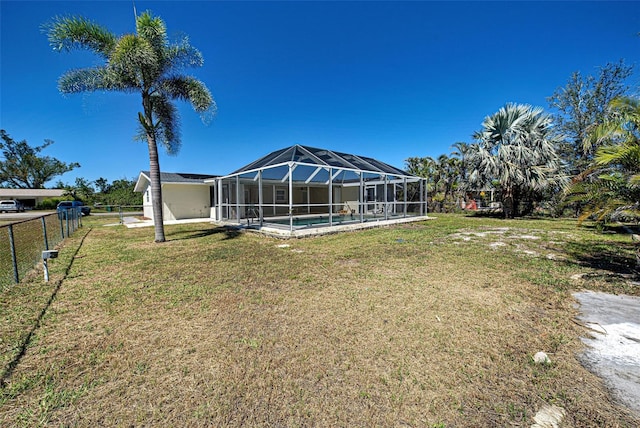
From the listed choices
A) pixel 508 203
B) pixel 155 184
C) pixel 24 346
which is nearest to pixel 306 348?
pixel 24 346

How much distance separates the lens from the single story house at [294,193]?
1286 cm

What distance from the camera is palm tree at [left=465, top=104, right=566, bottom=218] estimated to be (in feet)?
48.1

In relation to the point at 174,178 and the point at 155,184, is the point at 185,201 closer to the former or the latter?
the point at 174,178

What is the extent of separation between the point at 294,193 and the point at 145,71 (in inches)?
427

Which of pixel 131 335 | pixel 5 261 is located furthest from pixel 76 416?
pixel 5 261

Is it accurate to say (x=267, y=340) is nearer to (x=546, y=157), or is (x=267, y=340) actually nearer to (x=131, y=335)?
(x=131, y=335)

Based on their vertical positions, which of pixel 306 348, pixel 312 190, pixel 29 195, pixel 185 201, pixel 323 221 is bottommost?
pixel 306 348

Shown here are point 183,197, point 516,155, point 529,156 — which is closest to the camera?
point 529,156

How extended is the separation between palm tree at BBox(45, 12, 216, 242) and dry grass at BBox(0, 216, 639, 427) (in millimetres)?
5608

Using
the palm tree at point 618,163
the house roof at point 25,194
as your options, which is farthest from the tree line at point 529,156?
the house roof at point 25,194

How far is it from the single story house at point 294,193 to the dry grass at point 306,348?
25.1ft

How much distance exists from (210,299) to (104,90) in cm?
886

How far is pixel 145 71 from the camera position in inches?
315

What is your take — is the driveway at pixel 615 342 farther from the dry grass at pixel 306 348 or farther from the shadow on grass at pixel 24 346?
the shadow on grass at pixel 24 346
